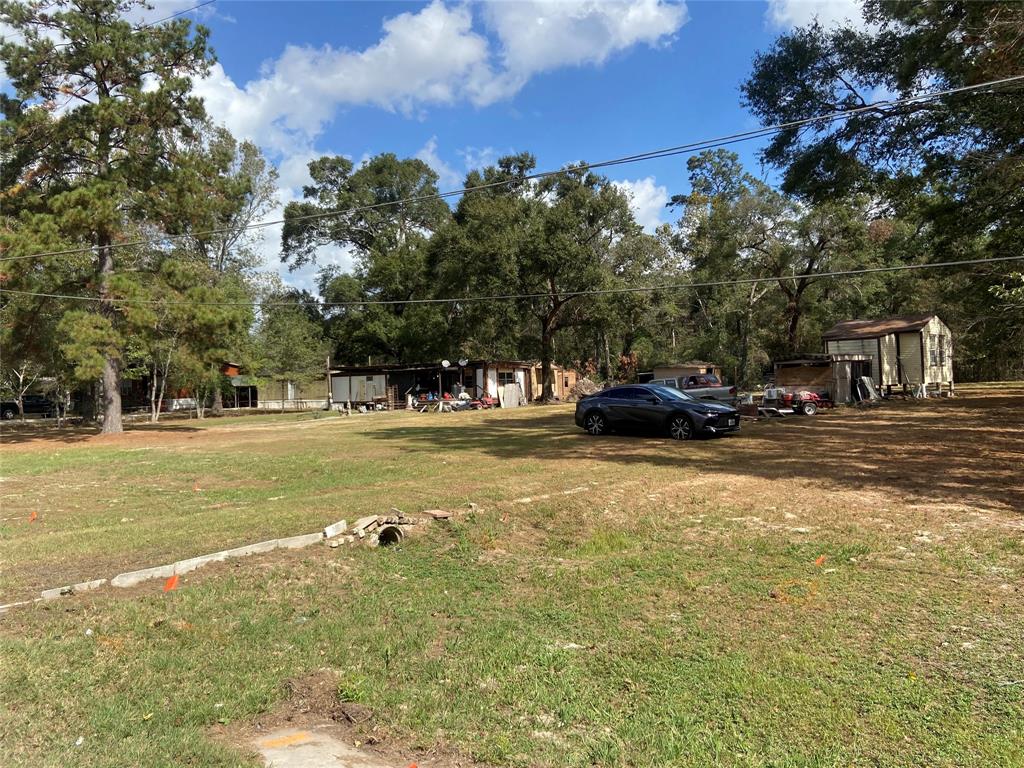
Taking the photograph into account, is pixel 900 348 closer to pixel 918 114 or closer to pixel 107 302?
pixel 918 114

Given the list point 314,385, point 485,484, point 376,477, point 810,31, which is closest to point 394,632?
point 485,484

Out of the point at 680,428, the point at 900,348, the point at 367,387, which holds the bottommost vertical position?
the point at 680,428

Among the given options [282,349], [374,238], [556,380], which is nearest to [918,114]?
[556,380]

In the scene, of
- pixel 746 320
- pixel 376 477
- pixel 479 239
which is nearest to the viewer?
pixel 376 477

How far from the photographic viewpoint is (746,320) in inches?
1681

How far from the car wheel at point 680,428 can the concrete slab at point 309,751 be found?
1366 centimetres

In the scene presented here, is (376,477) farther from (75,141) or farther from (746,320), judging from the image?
(746,320)

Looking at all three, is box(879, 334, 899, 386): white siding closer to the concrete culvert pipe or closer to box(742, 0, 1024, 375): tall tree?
box(742, 0, 1024, 375): tall tree

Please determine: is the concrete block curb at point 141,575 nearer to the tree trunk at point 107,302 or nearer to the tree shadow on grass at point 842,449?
the tree shadow on grass at point 842,449

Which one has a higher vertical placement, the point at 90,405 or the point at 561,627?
the point at 90,405

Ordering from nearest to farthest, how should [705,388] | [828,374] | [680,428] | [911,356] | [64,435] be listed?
[680,428], [705,388], [828,374], [64,435], [911,356]

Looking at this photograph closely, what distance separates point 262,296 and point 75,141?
21005 millimetres

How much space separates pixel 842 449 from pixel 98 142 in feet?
89.8

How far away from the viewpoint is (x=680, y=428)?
52.3 ft
